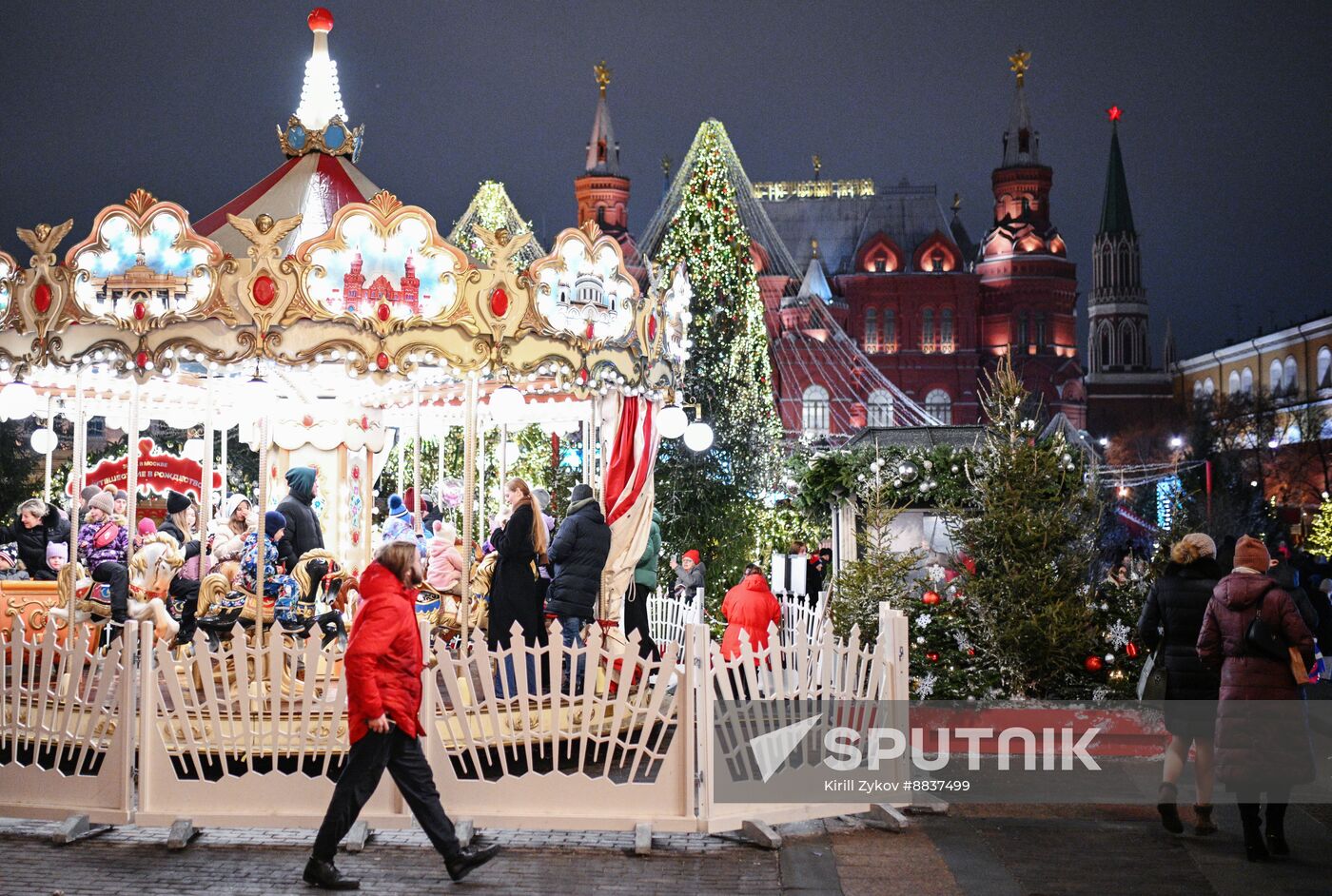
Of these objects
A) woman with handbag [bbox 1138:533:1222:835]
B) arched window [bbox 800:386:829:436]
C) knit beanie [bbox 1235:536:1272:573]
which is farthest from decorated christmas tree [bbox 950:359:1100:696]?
arched window [bbox 800:386:829:436]

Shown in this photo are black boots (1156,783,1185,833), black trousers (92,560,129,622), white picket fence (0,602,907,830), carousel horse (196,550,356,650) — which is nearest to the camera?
white picket fence (0,602,907,830)

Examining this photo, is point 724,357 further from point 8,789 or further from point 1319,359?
point 1319,359

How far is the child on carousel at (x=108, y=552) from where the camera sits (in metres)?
11.2

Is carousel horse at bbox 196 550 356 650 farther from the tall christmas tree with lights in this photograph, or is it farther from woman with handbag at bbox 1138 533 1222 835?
the tall christmas tree with lights

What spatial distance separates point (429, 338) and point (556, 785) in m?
3.44

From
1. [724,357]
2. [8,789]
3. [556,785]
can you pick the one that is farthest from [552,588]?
[724,357]

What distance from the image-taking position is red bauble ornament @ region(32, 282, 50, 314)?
31.9 ft

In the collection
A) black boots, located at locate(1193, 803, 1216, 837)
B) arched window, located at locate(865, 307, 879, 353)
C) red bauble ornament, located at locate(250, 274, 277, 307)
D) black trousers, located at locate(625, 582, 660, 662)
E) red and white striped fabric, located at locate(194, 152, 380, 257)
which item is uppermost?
arched window, located at locate(865, 307, 879, 353)

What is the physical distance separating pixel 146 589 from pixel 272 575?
127 centimetres

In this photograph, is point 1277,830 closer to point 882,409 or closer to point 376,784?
point 376,784

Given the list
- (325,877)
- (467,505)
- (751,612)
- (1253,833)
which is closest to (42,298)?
(467,505)

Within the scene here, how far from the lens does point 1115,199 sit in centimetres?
8869

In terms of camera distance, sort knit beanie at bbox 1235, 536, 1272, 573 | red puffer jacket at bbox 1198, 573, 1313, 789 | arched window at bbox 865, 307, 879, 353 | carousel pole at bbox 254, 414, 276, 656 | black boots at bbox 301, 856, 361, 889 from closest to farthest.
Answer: black boots at bbox 301, 856, 361, 889 → red puffer jacket at bbox 1198, 573, 1313, 789 → knit beanie at bbox 1235, 536, 1272, 573 → carousel pole at bbox 254, 414, 276, 656 → arched window at bbox 865, 307, 879, 353

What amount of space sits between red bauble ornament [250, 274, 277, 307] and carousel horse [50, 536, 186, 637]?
2433 mm
